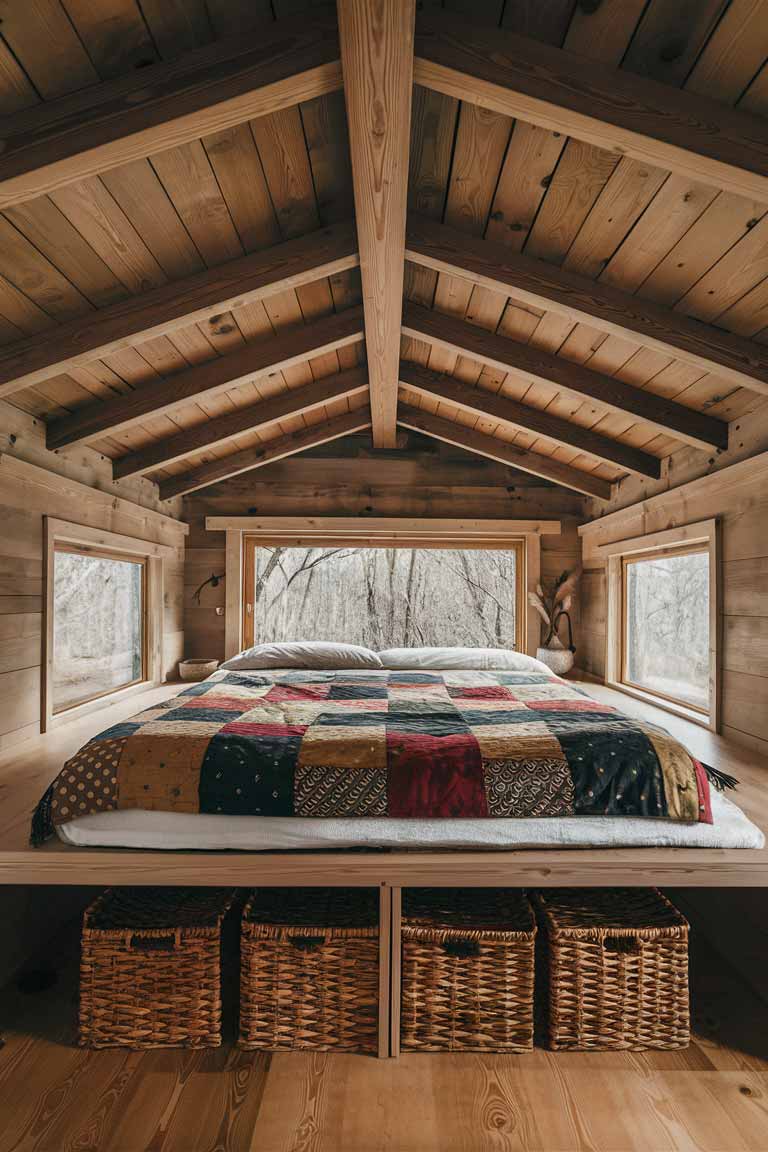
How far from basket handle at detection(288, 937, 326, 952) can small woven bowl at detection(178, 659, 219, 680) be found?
248 cm

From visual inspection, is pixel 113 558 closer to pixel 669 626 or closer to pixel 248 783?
pixel 248 783

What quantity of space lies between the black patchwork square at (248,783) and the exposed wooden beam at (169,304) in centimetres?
137

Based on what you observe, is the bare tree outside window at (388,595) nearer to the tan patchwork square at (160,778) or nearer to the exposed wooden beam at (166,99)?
the tan patchwork square at (160,778)

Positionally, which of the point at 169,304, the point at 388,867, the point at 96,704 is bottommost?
the point at 388,867

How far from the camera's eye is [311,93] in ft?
4.55

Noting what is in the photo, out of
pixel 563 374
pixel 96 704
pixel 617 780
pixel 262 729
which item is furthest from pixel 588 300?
pixel 96 704

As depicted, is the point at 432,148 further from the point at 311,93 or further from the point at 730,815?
the point at 730,815

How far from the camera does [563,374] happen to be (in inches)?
104

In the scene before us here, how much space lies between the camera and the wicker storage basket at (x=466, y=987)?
Result: 1.62 m

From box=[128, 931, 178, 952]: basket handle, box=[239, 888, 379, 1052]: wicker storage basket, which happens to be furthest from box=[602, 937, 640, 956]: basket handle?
box=[128, 931, 178, 952]: basket handle

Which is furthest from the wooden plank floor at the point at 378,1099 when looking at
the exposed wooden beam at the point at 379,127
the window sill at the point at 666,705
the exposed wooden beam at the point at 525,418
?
the exposed wooden beam at the point at 525,418

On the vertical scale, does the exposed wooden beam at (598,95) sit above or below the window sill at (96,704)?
above

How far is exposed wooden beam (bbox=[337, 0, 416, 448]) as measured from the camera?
3.70 ft

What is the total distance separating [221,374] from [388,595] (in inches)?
81.4
